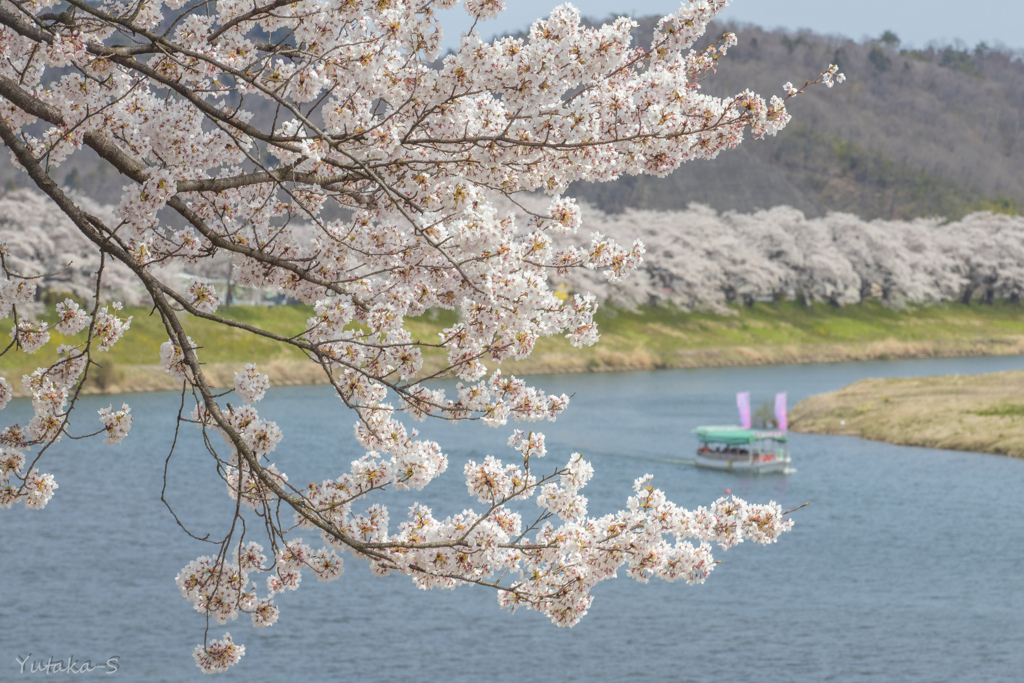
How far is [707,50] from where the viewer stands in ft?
21.8

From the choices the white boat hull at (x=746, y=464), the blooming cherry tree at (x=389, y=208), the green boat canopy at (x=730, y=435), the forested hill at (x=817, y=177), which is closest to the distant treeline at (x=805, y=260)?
the forested hill at (x=817, y=177)

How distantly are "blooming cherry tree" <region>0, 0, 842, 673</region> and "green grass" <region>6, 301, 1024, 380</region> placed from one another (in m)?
45.6

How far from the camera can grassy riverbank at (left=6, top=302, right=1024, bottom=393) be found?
2167 inches

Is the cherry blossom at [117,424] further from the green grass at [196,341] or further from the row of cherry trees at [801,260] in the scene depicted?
the row of cherry trees at [801,260]

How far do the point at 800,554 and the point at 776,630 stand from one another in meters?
5.89

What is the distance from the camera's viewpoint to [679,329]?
76.6 metres

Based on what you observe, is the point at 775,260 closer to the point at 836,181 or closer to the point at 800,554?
the point at 800,554

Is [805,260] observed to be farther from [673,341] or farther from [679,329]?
[673,341]

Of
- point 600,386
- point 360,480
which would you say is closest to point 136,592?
point 360,480

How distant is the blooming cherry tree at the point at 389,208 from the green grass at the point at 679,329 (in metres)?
45.6

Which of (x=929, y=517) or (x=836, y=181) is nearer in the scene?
(x=929, y=517)

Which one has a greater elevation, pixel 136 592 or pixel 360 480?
pixel 360 480

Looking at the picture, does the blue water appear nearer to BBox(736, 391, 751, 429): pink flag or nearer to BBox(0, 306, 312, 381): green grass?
BBox(736, 391, 751, 429): pink flag

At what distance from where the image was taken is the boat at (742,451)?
121ft
